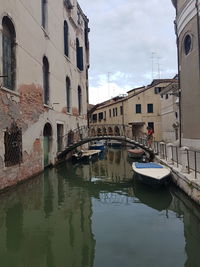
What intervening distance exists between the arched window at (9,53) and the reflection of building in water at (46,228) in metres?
3.89

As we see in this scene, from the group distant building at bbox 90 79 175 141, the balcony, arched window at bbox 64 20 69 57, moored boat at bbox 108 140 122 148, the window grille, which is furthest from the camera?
moored boat at bbox 108 140 122 148

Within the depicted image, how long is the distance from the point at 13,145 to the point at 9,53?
335 cm

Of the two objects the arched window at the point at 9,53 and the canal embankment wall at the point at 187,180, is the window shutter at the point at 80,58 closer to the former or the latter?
the arched window at the point at 9,53

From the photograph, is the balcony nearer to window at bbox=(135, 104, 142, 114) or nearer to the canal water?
the canal water

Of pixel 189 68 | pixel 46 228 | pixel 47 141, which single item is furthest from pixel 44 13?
pixel 46 228

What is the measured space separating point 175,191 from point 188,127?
575cm

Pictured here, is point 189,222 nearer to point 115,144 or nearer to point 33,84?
point 33,84

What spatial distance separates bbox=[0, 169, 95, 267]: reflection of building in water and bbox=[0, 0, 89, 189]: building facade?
61.1 inches

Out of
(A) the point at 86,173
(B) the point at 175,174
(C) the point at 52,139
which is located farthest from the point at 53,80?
(B) the point at 175,174

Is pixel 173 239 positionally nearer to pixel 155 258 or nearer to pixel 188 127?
pixel 155 258

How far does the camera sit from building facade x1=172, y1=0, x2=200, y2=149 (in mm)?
13398

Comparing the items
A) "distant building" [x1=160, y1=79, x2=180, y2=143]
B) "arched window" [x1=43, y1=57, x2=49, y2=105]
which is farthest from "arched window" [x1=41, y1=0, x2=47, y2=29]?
"distant building" [x1=160, y1=79, x2=180, y2=143]

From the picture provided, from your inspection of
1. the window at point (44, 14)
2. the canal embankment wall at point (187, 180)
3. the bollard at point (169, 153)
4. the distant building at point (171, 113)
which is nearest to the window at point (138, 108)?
the distant building at point (171, 113)

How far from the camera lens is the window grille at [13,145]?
1047 centimetres
